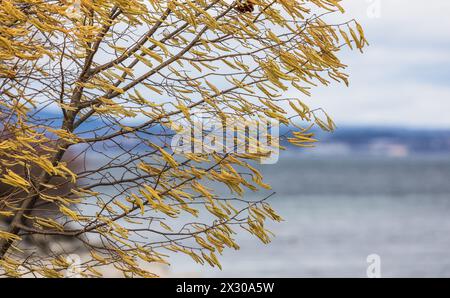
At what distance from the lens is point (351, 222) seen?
52.2m

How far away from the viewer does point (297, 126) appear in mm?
6941

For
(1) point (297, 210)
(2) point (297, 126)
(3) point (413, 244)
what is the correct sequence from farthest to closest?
(1) point (297, 210), (3) point (413, 244), (2) point (297, 126)

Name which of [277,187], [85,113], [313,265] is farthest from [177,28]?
[277,187]

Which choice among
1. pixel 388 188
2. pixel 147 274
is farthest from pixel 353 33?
pixel 388 188

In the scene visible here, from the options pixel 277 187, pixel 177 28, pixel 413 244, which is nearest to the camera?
pixel 177 28

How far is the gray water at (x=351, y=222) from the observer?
40194mm

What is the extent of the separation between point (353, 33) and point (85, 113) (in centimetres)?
266

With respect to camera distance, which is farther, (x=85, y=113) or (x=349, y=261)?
(x=349, y=261)

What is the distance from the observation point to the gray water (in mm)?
40194

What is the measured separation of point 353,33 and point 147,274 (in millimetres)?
2600

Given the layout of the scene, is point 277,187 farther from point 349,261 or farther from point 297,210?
point 349,261
